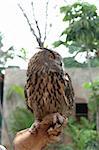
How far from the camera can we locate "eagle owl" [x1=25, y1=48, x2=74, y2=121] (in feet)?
2.25

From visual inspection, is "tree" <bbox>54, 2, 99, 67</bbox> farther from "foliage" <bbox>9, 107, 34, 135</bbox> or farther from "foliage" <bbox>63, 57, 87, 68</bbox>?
"foliage" <bbox>63, 57, 87, 68</bbox>

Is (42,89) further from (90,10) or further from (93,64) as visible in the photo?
(93,64)

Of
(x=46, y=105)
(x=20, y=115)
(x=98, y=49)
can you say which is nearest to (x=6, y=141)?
(x=20, y=115)

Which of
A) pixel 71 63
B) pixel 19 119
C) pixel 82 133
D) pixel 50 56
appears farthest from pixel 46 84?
pixel 71 63

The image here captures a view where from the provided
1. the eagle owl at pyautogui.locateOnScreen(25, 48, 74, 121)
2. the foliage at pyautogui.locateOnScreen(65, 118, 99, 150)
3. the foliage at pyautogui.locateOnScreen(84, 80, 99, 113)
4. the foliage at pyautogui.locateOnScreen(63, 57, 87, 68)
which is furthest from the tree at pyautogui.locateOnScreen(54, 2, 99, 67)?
the eagle owl at pyautogui.locateOnScreen(25, 48, 74, 121)

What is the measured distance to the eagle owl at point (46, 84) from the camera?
0.69 m

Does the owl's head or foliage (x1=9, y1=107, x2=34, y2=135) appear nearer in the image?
the owl's head

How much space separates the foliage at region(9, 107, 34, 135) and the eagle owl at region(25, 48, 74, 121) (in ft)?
11.7

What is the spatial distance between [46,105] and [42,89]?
0.03 meters

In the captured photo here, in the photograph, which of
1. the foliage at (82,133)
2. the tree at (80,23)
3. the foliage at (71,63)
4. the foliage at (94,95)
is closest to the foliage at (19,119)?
the foliage at (82,133)

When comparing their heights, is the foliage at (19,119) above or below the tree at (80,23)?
below

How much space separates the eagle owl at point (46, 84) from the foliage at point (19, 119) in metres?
3.58

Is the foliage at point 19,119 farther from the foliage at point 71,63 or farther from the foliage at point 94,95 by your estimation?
the foliage at point 71,63

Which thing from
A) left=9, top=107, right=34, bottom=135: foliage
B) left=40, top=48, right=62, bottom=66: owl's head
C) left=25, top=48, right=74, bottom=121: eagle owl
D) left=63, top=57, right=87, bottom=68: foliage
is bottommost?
left=9, top=107, right=34, bottom=135: foliage
